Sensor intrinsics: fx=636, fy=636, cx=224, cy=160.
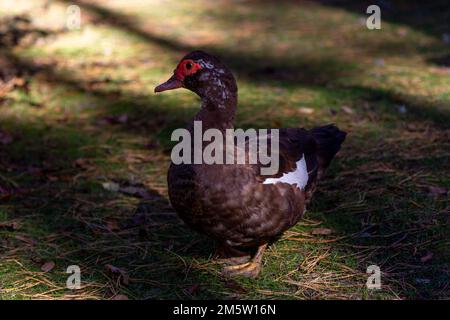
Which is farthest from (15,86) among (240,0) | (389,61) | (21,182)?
(240,0)

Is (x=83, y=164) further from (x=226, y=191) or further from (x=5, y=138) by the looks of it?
(x=226, y=191)

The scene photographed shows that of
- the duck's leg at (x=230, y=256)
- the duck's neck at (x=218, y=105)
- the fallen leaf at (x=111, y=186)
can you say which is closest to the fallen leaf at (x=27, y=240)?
the fallen leaf at (x=111, y=186)

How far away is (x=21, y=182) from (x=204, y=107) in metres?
1.94

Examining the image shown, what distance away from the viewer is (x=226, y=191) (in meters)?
3.34

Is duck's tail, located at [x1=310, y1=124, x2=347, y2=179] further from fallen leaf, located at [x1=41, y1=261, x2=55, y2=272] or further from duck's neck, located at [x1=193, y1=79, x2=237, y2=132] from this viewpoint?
fallen leaf, located at [x1=41, y1=261, x2=55, y2=272]

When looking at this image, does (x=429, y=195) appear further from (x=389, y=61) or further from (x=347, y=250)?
(x=389, y=61)

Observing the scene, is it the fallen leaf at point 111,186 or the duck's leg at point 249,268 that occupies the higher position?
the fallen leaf at point 111,186

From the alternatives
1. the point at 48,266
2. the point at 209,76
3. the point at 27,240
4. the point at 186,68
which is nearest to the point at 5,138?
the point at 27,240

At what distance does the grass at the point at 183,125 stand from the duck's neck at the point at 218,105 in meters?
0.85

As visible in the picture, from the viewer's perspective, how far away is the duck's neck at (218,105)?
3445 millimetres

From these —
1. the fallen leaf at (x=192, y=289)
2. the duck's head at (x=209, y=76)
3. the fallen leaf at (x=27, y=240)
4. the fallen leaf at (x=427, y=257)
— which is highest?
the duck's head at (x=209, y=76)

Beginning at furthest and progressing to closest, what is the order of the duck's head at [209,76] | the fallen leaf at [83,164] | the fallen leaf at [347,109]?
the fallen leaf at [347,109] → the fallen leaf at [83,164] → the duck's head at [209,76]

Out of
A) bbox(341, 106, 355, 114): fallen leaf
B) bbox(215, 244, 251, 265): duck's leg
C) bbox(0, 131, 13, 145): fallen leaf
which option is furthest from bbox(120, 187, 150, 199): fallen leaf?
bbox(341, 106, 355, 114): fallen leaf

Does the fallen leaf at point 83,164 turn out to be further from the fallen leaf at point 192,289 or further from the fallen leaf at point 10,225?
the fallen leaf at point 192,289
